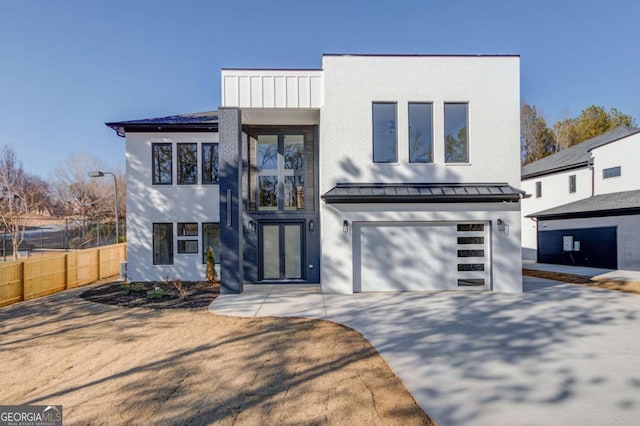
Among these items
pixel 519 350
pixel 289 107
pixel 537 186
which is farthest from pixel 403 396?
pixel 537 186

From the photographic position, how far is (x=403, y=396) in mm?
3893

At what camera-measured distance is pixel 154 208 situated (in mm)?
12328

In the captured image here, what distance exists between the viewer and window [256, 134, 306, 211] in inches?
457

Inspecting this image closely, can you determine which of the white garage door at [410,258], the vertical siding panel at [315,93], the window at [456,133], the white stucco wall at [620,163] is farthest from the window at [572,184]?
the vertical siding panel at [315,93]

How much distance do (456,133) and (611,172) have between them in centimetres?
1346

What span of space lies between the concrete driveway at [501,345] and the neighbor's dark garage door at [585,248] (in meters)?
6.90

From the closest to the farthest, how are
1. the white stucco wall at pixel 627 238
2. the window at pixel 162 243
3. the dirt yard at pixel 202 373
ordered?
the dirt yard at pixel 202 373
the window at pixel 162 243
the white stucco wall at pixel 627 238

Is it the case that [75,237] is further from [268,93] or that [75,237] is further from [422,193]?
[422,193]

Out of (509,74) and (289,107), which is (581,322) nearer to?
(509,74)

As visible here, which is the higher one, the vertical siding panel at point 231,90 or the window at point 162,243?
the vertical siding panel at point 231,90

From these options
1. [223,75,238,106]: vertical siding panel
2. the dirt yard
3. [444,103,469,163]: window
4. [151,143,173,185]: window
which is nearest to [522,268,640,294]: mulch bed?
[444,103,469,163]: window

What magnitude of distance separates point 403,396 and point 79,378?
4.38 metres

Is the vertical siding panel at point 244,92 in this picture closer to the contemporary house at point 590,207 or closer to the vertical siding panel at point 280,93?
the vertical siding panel at point 280,93

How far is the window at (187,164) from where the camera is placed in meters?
12.5
